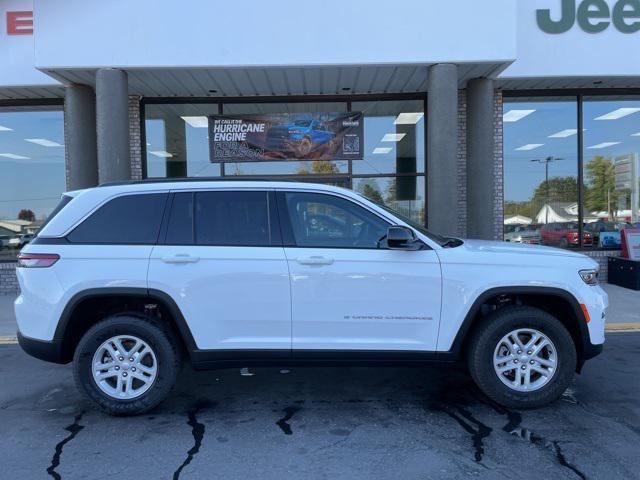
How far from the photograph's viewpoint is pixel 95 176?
976cm

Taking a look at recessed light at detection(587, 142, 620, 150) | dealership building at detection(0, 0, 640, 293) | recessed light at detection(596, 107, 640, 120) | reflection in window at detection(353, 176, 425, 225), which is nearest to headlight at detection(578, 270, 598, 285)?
dealership building at detection(0, 0, 640, 293)

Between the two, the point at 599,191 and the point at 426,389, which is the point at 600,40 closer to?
the point at 599,191

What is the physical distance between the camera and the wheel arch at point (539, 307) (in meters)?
4.21

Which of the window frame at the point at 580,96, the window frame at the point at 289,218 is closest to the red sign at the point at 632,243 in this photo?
the window frame at the point at 580,96

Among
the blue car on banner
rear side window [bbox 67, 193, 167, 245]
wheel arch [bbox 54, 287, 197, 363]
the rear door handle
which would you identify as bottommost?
wheel arch [bbox 54, 287, 197, 363]

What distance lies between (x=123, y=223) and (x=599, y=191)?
10.0m

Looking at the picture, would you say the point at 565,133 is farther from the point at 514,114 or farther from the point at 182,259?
the point at 182,259

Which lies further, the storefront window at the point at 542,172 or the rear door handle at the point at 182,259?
the storefront window at the point at 542,172

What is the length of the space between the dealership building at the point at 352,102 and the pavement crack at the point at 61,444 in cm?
484

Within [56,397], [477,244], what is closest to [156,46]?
Result: [56,397]

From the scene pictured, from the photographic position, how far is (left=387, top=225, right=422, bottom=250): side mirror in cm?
410

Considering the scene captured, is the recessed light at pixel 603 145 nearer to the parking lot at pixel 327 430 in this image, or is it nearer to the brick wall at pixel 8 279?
the parking lot at pixel 327 430

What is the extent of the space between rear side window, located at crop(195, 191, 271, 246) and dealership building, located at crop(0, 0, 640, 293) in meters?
4.41

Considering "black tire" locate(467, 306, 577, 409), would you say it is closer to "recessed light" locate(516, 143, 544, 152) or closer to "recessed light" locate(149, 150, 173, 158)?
"recessed light" locate(516, 143, 544, 152)
